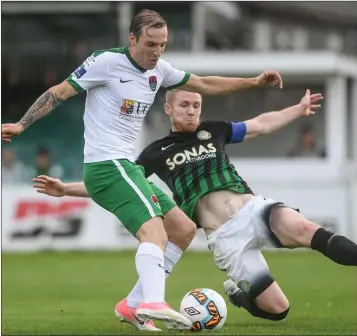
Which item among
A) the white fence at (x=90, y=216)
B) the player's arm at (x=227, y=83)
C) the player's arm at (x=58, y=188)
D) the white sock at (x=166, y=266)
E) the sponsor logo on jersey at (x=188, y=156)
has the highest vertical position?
the player's arm at (x=227, y=83)

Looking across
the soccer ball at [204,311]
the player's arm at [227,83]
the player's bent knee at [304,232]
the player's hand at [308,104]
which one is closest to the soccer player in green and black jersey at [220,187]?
the player's hand at [308,104]

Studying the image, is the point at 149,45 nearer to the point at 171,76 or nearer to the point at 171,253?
the point at 171,76

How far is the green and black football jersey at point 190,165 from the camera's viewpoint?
398 inches

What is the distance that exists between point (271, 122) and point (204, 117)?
24.7 m

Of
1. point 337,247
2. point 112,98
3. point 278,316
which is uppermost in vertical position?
point 112,98

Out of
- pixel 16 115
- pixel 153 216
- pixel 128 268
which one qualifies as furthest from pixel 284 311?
pixel 16 115

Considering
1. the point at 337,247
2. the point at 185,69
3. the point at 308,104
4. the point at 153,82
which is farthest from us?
the point at 185,69

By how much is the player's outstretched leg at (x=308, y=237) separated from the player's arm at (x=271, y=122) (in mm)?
964

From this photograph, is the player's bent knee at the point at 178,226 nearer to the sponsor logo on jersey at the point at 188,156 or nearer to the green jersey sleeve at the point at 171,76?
the sponsor logo on jersey at the point at 188,156

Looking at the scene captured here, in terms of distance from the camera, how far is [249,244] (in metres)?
10.2

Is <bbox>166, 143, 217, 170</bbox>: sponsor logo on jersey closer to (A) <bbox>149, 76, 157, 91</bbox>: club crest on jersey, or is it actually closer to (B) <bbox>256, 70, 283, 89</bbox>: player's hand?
(B) <bbox>256, 70, 283, 89</bbox>: player's hand

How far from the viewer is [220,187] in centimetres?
1013

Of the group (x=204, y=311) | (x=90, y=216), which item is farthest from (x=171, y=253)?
(x=90, y=216)

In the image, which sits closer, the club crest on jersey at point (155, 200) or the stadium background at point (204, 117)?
the club crest on jersey at point (155, 200)
